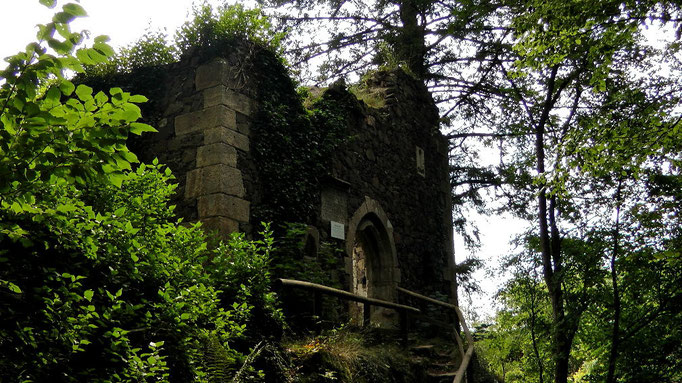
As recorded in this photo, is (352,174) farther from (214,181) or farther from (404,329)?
(214,181)

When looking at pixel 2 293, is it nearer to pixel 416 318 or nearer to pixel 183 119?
pixel 183 119

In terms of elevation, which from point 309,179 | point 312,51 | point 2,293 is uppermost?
point 312,51

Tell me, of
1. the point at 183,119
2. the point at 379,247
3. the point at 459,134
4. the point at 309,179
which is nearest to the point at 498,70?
the point at 459,134

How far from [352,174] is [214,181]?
10.3 ft

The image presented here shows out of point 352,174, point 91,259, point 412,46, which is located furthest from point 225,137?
point 412,46

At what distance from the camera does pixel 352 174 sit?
9.72m

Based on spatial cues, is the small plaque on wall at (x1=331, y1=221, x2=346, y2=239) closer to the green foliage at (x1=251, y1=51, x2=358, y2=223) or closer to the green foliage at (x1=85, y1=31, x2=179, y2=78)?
the green foliage at (x1=251, y1=51, x2=358, y2=223)

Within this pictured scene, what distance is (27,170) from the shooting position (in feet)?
8.78

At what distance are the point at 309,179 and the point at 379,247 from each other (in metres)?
2.52

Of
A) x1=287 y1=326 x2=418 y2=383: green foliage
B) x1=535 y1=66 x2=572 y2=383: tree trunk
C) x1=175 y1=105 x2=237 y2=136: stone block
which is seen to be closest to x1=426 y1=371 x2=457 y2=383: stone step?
x1=287 y1=326 x2=418 y2=383: green foliage

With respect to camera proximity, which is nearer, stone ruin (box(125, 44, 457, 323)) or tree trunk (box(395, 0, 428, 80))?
stone ruin (box(125, 44, 457, 323))

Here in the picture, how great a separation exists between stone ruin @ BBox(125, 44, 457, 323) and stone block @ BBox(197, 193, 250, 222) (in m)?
A: 0.01

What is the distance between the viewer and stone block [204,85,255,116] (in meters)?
7.47

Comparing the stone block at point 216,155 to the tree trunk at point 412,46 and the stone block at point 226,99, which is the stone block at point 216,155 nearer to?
the stone block at point 226,99
